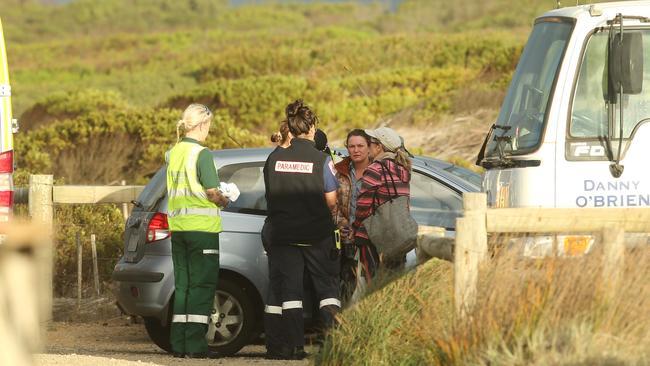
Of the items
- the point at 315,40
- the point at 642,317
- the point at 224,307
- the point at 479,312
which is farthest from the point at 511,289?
the point at 315,40

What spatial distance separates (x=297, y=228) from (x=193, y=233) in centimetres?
72

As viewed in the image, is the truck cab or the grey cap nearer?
the truck cab

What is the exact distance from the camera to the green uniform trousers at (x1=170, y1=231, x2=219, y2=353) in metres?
9.07

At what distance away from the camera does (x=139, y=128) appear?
867 inches

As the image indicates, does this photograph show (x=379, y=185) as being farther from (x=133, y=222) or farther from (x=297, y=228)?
(x=133, y=222)

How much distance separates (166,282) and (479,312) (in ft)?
13.3

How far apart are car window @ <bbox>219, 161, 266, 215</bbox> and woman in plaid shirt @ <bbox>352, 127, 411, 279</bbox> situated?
111 centimetres

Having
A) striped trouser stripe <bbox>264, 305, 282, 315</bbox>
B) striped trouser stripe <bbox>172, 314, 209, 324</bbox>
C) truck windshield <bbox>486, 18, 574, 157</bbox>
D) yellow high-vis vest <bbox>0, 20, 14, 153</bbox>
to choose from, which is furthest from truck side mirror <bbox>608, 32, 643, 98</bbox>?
yellow high-vis vest <bbox>0, 20, 14, 153</bbox>

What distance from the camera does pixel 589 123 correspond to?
7.88 metres

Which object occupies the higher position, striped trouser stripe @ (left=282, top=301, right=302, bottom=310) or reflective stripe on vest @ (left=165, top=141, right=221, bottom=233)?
reflective stripe on vest @ (left=165, top=141, right=221, bottom=233)

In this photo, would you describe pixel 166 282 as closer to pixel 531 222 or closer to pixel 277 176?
pixel 277 176

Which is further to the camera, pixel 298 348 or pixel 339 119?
pixel 339 119

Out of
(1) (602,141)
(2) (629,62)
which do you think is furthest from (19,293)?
(1) (602,141)

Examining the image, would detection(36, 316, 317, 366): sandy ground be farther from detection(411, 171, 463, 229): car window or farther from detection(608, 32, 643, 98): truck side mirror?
detection(608, 32, 643, 98): truck side mirror
